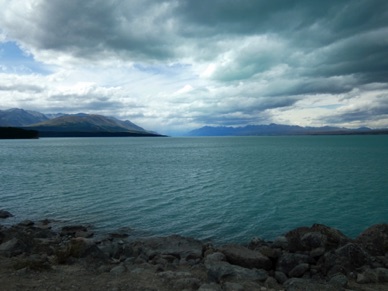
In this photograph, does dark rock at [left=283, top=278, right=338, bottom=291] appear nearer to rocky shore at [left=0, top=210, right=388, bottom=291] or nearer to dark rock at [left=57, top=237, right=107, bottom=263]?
rocky shore at [left=0, top=210, right=388, bottom=291]

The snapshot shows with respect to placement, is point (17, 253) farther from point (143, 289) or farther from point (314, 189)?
point (314, 189)

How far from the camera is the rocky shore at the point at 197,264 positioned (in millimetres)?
12477

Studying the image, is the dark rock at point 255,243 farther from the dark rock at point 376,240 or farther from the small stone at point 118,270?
the small stone at point 118,270

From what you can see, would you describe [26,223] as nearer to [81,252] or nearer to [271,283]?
[81,252]

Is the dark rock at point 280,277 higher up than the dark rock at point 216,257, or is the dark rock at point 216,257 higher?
the dark rock at point 216,257

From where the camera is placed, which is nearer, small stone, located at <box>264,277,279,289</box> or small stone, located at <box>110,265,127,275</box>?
small stone, located at <box>264,277,279,289</box>

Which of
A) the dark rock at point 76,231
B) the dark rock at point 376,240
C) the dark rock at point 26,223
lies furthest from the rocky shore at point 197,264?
the dark rock at point 26,223

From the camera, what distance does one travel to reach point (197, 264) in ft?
52.9

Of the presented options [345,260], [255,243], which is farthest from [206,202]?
[345,260]

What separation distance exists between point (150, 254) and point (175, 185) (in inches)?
1136

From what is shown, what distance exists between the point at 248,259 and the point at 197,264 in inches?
105

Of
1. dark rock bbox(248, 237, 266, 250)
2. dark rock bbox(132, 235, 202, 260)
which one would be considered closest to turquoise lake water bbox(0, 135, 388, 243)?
dark rock bbox(248, 237, 266, 250)

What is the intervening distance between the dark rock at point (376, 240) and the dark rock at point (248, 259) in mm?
6225

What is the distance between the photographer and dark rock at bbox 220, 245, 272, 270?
16.0 meters
